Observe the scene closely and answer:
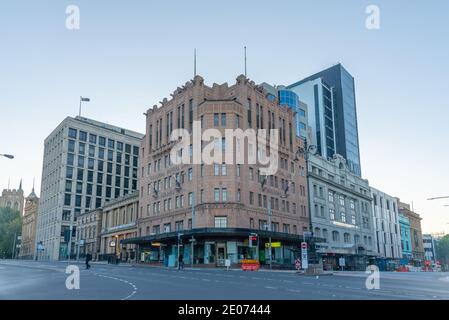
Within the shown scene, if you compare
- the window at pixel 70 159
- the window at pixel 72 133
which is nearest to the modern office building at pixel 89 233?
the window at pixel 70 159

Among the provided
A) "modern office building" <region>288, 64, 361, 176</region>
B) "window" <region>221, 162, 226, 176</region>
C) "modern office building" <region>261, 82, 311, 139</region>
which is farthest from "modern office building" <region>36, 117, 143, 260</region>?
"window" <region>221, 162, 226, 176</region>

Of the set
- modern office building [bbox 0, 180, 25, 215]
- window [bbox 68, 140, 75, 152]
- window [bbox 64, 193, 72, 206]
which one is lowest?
window [bbox 64, 193, 72, 206]

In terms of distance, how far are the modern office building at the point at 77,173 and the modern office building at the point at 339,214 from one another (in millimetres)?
60718

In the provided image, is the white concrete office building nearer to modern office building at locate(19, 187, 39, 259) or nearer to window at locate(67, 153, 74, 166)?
window at locate(67, 153, 74, 166)

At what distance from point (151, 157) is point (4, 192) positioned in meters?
145

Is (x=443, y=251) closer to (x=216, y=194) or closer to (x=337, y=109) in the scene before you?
(x=337, y=109)

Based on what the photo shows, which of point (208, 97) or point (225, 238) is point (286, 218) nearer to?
point (225, 238)

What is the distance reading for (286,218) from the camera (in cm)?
6575

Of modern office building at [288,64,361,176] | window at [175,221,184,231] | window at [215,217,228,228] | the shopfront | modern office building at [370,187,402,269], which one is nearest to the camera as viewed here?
the shopfront

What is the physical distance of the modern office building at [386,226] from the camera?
10344 centimetres

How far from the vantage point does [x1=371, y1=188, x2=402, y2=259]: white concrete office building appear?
10362 centimetres

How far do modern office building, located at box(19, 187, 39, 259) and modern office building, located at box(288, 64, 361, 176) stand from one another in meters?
90.6

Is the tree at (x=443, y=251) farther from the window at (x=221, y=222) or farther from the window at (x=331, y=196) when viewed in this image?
the window at (x=221, y=222)
